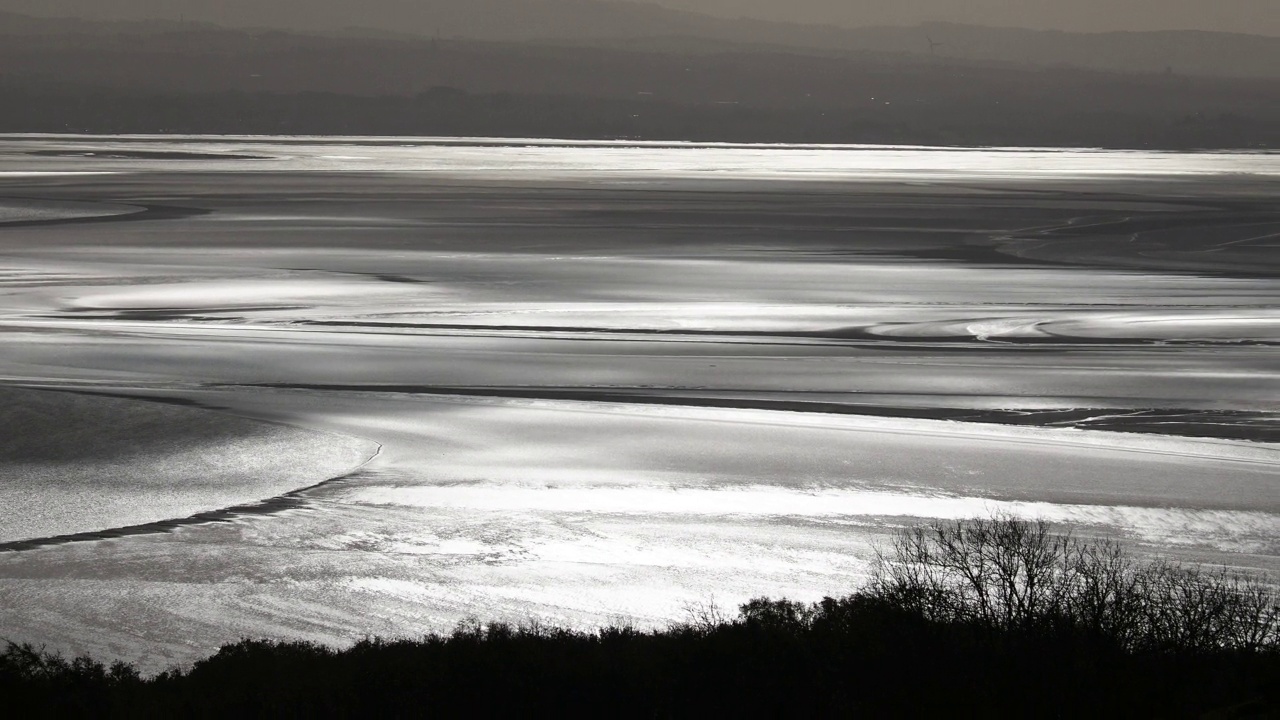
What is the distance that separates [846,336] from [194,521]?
12224 mm

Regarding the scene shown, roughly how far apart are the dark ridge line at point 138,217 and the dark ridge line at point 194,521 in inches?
1226

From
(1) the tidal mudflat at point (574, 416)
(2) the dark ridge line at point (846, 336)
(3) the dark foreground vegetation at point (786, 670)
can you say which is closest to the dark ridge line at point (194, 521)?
(1) the tidal mudflat at point (574, 416)

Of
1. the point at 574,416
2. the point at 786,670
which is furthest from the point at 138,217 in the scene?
the point at 786,670

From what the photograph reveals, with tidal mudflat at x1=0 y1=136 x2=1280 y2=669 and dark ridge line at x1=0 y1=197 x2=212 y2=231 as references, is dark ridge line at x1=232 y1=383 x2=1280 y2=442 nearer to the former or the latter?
tidal mudflat at x1=0 y1=136 x2=1280 y2=669

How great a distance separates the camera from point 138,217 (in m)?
45.6

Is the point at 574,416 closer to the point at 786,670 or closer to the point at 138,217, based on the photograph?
the point at 786,670

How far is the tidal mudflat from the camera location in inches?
436

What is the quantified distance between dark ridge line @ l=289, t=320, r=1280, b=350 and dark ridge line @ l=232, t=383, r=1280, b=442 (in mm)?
4663

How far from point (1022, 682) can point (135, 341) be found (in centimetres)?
1656

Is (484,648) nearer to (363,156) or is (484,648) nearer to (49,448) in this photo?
(49,448)

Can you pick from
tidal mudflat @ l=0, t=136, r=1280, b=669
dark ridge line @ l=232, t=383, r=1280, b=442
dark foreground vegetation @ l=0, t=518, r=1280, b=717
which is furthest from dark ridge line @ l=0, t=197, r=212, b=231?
dark foreground vegetation @ l=0, t=518, r=1280, b=717

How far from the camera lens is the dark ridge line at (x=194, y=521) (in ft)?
38.8

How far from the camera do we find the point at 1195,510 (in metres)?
12.7

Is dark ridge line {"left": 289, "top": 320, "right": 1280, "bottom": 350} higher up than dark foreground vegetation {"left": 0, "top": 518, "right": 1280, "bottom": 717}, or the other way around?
dark ridge line {"left": 289, "top": 320, "right": 1280, "bottom": 350}
